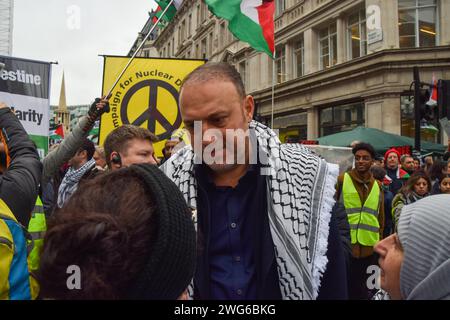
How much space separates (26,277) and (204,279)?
0.63 meters

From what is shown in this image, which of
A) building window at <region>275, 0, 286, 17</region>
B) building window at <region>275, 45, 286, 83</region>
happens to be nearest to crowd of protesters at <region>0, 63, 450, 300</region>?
building window at <region>275, 45, 286, 83</region>

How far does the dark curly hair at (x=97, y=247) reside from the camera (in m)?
0.88

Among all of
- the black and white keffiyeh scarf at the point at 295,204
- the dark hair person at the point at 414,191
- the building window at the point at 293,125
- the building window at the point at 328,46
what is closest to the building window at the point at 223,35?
the building window at the point at 293,125

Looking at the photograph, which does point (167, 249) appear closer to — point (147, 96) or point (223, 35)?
point (147, 96)

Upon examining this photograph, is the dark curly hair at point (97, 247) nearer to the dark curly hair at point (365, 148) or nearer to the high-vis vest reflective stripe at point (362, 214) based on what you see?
the high-vis vest reflective stripe at point (362, 214)

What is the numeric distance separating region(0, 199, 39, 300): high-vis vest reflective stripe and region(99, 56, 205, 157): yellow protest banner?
369 centimetres

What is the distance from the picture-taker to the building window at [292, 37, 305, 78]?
2067 centimetres

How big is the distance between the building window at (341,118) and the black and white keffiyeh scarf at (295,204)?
15618mm

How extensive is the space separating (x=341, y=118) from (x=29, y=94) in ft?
49.9

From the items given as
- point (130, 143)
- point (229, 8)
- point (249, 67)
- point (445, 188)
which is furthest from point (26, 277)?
point (249, 67)

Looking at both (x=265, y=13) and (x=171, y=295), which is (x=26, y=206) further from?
(x=265, y=13)

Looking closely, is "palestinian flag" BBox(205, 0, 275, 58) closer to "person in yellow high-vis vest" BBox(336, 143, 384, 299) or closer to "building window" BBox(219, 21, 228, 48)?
"person in yellow high-vis vest" BBox(336, 143, 384, 299)

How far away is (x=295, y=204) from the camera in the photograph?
1.76m
